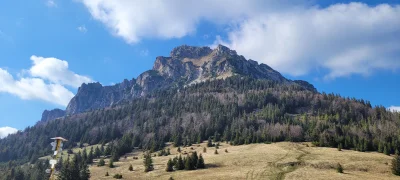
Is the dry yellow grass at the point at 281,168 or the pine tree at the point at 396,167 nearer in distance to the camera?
the dry yellow grass at the point at 281,168

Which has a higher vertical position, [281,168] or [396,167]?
[281,168]

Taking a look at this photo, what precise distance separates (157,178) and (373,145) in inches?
3715

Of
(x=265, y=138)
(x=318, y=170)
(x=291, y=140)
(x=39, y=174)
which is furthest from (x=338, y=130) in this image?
(x=39, y=174)

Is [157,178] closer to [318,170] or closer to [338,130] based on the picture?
[318,170]

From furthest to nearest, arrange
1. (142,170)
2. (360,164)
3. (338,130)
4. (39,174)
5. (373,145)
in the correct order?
1. (338,130)
2. (373,145)
3. (39,174)
4. (142,170)
5. (360,164)

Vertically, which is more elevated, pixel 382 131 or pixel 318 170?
pixel 382 131

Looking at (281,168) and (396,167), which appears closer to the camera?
(396,167)

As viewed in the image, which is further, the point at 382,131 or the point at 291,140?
the point at 382,131

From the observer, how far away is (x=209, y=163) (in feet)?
294

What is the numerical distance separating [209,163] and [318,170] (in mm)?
30252

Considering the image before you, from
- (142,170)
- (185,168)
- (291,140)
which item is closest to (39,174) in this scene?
(142,170)

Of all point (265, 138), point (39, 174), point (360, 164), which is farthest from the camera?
point (265, 138)

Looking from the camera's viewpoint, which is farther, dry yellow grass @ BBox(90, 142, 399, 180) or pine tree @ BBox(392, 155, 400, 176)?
pine tree @ BBox(392, 155, 400, 176)

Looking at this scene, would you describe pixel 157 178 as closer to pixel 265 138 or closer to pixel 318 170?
pixel 318 170
